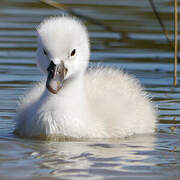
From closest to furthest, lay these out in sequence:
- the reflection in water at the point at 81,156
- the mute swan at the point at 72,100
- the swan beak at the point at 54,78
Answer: the reflection in water at the point at 81,156
the swan beak at the point at 54,78
the mute swan at the point at 72,100

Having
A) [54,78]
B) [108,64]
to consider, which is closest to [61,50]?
[54,78]

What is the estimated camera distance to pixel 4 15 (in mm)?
14734

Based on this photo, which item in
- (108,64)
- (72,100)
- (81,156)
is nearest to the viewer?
(81,156)

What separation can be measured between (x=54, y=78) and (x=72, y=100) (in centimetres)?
59

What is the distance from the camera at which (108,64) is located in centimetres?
1066

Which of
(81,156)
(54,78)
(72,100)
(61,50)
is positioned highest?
(61,50)

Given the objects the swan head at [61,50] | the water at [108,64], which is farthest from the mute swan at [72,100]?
the water at [108,64]

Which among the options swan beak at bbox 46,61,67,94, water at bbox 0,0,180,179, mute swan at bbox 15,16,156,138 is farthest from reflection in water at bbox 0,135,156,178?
swan beak at bbox 46,61,67,94

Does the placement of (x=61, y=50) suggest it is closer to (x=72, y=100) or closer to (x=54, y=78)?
(x=54, y=78)

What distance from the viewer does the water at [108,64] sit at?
19.5ft

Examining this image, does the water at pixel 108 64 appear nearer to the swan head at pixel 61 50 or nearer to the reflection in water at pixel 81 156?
the reflection in water at pixel 81 156

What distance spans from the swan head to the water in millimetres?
642

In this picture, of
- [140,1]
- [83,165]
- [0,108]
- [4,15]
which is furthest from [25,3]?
[83,165]

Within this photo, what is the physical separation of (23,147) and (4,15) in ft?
27.5
